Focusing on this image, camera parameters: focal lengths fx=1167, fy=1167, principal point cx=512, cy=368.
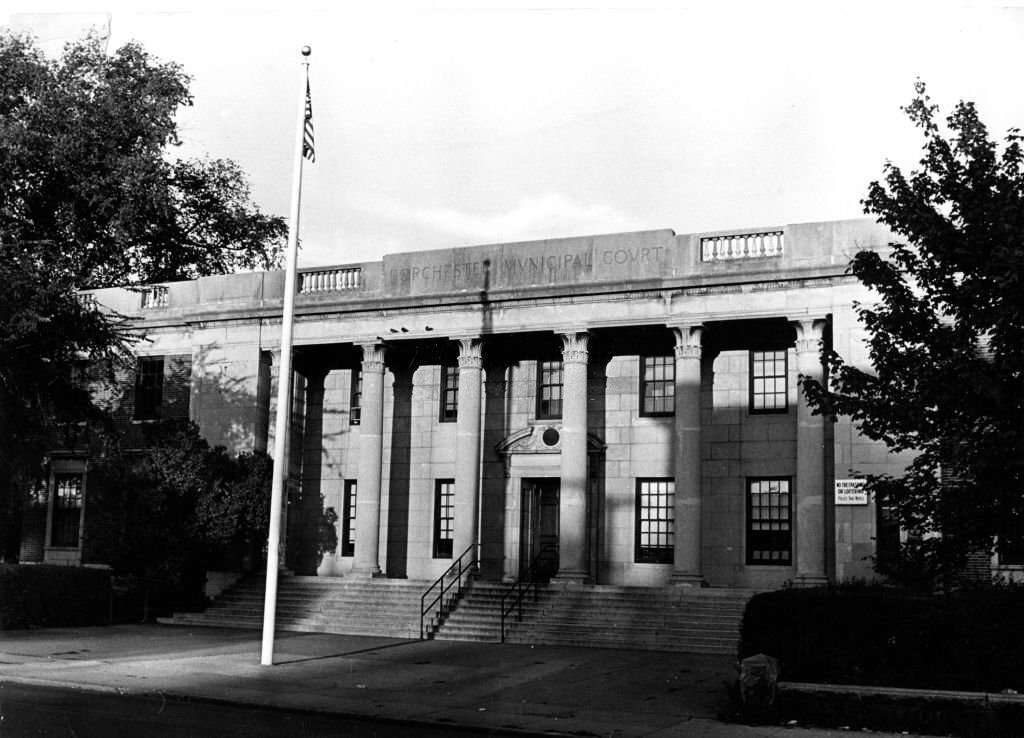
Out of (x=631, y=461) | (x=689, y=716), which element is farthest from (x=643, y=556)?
(x=689, y=716)

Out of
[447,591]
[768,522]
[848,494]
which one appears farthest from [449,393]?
[848,494]

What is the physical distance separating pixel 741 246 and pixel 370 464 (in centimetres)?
1089

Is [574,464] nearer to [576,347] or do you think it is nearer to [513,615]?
[576,347]

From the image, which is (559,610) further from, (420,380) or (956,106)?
(956,106)

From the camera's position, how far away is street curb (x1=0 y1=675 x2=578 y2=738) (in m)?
14.2

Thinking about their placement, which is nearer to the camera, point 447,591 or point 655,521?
point 447,591

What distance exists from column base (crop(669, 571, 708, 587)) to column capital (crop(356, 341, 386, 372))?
9455 millimetres

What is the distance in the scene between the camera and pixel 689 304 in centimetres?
2769

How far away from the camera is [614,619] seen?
25688mm

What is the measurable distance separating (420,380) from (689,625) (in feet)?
36.5

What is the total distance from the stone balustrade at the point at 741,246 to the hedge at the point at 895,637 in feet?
40.4

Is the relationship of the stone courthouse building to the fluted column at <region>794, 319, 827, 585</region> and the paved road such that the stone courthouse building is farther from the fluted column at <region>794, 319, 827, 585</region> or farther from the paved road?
the paved road

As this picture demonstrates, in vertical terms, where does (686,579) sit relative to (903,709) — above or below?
above

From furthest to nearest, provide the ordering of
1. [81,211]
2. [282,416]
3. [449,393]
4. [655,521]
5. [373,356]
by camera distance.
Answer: [81,211]
[449,393]
[373,356]
[655,521]
[282,416]
